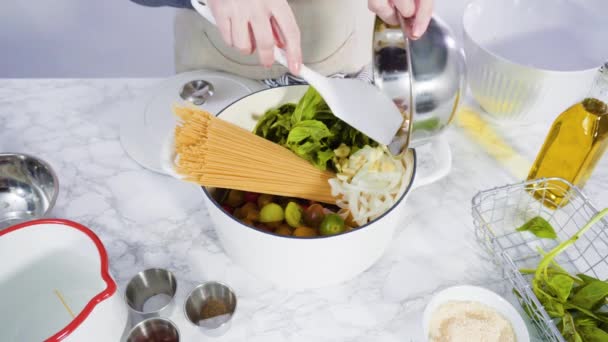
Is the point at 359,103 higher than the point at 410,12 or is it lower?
lower

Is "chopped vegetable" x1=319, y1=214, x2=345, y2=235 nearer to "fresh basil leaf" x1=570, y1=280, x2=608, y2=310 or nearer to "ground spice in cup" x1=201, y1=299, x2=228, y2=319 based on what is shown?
"ground spice in cup" x1=201, y1=299, x2=228, y2=319

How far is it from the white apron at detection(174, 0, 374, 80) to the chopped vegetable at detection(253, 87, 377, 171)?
12.8 inches

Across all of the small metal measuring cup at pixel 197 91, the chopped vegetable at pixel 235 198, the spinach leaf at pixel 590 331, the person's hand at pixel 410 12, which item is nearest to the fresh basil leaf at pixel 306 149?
the chopped vegetable at pixel 235 198

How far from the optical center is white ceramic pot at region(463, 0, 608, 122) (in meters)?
0.92

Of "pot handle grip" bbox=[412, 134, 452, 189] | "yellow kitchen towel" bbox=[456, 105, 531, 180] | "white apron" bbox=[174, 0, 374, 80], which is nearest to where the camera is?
"pot handle grip" bbox=[412, 134, 452, 189]

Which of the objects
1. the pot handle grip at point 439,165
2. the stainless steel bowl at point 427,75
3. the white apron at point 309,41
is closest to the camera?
the stainless steel bowl at point 427,75

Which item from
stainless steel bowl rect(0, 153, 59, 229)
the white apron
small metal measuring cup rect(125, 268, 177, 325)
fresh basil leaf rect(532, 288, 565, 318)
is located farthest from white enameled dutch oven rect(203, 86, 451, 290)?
the white apron

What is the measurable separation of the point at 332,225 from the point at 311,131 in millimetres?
163

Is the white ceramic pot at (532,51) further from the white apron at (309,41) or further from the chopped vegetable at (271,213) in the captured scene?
the chopped vegetable at (271,213)

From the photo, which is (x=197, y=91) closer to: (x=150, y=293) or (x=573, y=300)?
(x=150, y=293)

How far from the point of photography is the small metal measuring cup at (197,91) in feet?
3.53

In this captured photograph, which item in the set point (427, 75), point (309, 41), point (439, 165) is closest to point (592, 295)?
point (439, 165)

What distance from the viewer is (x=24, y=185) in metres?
0.93

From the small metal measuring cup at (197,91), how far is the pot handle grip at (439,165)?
20.4 inches
